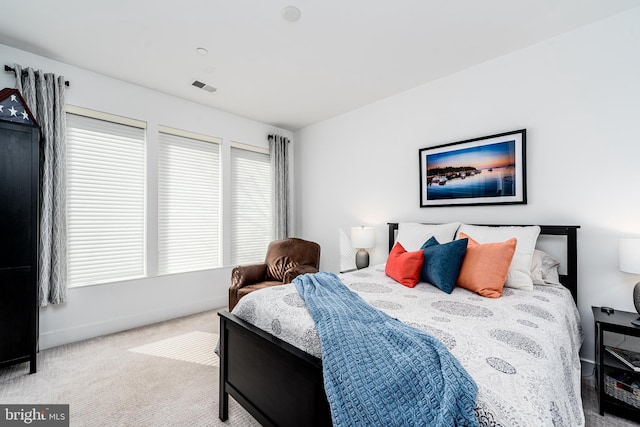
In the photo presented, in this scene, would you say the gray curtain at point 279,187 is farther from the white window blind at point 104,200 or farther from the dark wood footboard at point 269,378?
the dark wood footboard at point 269,378

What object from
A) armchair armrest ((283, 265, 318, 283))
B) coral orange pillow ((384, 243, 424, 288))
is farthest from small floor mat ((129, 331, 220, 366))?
coral orange pillow ((384, 243, 424, 288))

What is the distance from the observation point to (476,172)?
2.83m

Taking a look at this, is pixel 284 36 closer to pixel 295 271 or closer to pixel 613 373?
pixel 295 271

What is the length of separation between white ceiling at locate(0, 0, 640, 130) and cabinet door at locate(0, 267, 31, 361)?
195 cm

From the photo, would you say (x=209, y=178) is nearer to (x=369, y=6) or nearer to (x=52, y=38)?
(x=52, y=38)

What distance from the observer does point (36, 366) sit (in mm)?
2312

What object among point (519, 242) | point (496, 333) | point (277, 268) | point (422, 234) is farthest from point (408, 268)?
point (277, 268)

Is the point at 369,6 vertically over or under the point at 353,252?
over

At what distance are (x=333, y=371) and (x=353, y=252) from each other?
9.65 feet

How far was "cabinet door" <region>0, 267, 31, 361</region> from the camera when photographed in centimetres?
214

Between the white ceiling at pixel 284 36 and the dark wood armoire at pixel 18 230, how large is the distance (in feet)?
2.53

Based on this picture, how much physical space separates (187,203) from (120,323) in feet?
4.94

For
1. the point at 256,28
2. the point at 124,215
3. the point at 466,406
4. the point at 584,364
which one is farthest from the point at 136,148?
the point at 584,364

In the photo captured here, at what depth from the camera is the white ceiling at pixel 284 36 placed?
2062mm
